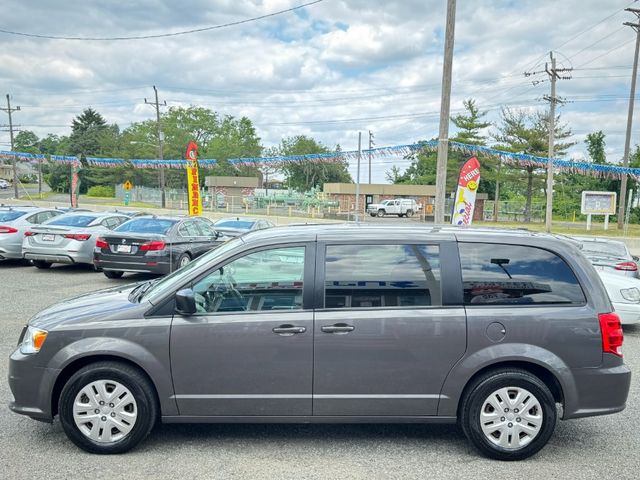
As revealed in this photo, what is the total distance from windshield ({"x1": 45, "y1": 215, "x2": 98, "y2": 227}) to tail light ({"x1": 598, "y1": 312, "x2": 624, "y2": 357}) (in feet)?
40.2

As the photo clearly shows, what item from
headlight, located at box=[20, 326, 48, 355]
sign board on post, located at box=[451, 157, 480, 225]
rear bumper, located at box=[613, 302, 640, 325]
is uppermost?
sign board on post, located at box=[451, 157, 480, 225]

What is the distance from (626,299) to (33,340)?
8057 mm

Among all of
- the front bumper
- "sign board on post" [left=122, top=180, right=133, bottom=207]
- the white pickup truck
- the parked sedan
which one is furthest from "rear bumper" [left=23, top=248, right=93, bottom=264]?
the white pickup truck

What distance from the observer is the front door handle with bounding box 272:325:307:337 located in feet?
12.9

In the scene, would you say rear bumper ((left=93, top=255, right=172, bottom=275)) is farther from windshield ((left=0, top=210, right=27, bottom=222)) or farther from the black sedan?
windshield ((left=0, top=210, right=27, bottom=222))

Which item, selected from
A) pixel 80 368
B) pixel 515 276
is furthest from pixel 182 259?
pixel 515 276

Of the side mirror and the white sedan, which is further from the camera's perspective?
the white sedan

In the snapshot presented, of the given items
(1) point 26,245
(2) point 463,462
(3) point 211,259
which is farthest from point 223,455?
(1) point 26,245

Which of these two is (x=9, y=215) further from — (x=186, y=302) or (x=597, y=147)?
(x=597, y=147)

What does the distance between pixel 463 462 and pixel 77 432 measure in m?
2.79

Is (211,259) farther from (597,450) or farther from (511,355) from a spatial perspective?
(597,450)

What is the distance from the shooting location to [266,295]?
4078 millimetres

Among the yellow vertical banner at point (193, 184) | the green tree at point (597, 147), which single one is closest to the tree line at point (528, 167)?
the green tree at point (597, 147)

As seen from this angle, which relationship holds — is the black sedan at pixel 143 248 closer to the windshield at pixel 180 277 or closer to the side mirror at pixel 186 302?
the windshield at pixel 180 277
